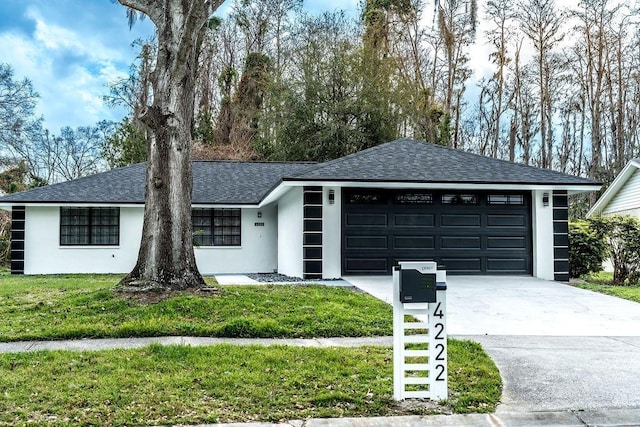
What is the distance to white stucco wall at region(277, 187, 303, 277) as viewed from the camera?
13.1 meters

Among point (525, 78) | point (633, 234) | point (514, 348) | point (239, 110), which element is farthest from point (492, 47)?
point (514, 348)

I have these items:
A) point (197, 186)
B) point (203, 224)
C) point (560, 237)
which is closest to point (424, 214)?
point (560, 237)

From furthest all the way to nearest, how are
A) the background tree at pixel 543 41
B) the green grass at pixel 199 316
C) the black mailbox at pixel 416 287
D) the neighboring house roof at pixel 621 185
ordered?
the background tree at pixel 543 41, the neighboring house roof at pixel 621 185, the green grass at pixel 199 316, the black mailbox at pixel 416 287

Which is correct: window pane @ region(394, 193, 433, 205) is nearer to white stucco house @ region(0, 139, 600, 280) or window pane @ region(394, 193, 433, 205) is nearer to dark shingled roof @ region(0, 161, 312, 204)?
white stucco house @ region(0, 139, 600, 280)

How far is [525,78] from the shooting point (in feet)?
93.5

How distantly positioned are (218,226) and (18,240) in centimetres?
615

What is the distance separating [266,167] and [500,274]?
1046 cm

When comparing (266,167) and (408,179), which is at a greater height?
(266,167)

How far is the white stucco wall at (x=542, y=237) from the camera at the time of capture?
13211 mm

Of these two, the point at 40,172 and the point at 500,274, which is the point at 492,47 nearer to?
the point at 500,274

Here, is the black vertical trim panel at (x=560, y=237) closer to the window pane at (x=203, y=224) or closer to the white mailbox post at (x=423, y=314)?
the white mailbox post at (x=423, y=314)

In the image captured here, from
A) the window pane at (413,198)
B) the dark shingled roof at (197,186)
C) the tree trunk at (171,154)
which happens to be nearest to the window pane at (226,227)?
the dark shingled roof at (197,186)

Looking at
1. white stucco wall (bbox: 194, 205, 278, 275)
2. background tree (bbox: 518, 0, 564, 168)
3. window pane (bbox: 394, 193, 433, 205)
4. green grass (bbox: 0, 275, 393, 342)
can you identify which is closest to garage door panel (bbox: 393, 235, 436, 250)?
window pane (bbox: 394, 193, 433, 205)

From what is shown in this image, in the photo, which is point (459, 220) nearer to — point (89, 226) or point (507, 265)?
point (507, 265)
